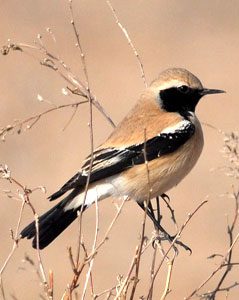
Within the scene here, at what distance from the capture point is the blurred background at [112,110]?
9969mm

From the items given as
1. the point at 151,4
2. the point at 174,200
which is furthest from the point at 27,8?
the point at 174,200

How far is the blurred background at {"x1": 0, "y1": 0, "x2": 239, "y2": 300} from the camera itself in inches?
392

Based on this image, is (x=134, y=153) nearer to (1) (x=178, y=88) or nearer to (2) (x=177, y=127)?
(2) (x=177, y=127)

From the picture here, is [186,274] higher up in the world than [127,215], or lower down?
lower down

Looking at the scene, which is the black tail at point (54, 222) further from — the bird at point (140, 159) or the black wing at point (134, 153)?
the black wing at point (134, 153)

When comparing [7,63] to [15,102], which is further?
[7,63]

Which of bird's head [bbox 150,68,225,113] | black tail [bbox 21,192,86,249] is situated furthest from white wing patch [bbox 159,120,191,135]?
black tail [bbox 21,192,86,249]

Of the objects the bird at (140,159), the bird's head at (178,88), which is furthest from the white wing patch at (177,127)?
the bird's head at (178,88)

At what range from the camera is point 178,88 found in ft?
19.4

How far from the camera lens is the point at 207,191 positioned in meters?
11.0

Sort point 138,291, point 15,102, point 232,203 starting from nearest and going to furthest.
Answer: point 138,291 → point 232,203 → point 15,102

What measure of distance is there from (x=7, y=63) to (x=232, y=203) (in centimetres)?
539

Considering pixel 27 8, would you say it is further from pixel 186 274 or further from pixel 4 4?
pixel 186 274

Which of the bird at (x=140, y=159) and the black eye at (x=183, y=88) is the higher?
the black eye at (x=183, y=88)
